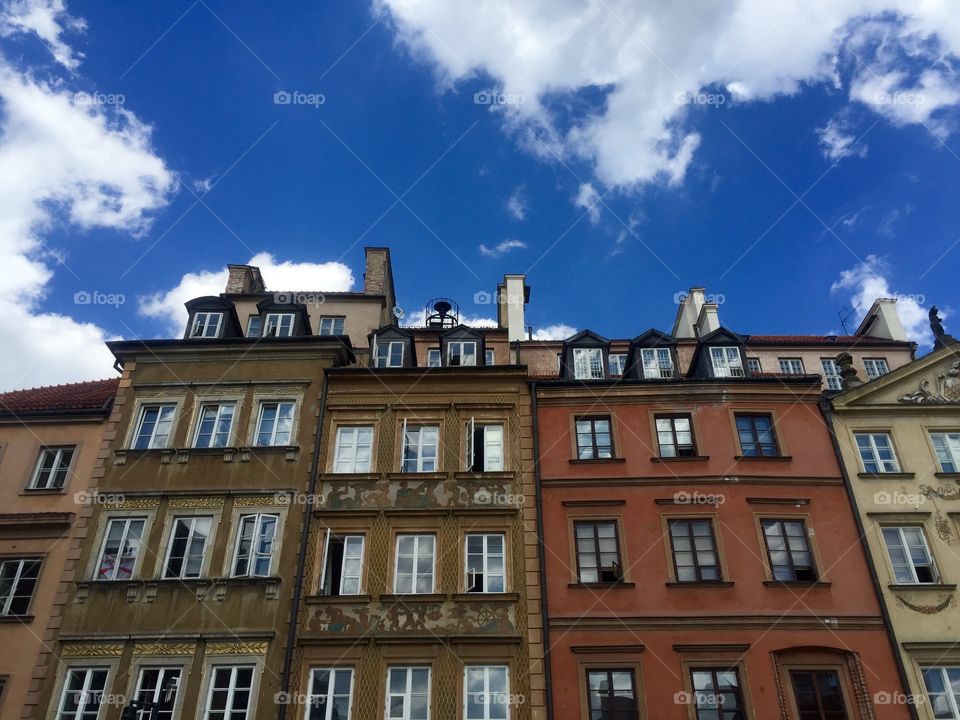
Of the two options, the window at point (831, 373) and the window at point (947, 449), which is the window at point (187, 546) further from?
the window at point (831, 373)

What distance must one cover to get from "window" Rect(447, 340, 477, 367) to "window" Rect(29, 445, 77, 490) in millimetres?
11596

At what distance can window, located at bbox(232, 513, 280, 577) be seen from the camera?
68.3ft

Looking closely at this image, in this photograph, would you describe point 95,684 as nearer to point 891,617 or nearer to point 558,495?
point 558,495

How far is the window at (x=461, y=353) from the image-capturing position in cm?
2531

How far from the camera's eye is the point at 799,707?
751 inches

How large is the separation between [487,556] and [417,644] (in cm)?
295

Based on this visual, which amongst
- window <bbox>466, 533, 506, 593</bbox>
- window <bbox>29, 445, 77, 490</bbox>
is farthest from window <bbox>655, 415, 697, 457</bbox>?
window <bbox>29, 445, 77, 490</bbox>

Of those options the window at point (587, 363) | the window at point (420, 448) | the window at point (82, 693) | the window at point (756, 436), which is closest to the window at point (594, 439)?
the window at point (587, 363)

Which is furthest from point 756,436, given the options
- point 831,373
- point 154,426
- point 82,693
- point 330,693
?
point 82,693

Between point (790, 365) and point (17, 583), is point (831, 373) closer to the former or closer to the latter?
point (790, 365)

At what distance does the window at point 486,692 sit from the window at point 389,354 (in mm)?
9805

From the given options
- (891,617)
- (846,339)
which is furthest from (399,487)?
(846,339)

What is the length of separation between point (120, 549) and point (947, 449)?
2356cm

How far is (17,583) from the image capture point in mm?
20922
